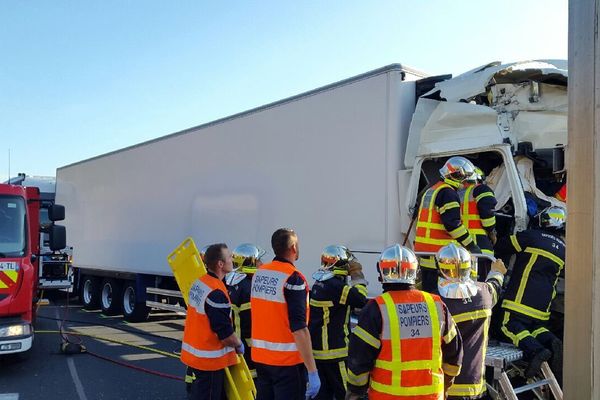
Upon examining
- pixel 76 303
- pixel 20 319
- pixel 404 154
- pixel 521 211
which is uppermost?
pixel 404 154

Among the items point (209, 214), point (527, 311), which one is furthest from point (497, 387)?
point (209, 214)

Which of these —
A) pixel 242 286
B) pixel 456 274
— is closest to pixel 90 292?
pixel 242 286

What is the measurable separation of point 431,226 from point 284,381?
79.3 inches

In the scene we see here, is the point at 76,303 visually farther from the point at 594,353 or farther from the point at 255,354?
the point at 594,353

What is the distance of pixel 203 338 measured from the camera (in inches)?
168

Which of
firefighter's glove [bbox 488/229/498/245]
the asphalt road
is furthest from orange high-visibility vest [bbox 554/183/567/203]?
the asphalt road

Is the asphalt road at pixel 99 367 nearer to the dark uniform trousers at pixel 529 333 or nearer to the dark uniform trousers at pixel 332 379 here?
the dark uniform trousers at pixel 332 379

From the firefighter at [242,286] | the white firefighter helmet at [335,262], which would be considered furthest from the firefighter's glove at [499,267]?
the firefighter at [242,286]

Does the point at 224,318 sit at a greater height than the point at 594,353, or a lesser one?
lesser

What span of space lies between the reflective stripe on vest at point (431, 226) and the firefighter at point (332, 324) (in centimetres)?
90

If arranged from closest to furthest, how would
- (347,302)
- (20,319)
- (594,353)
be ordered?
(594,353), (347,302), (20,319)

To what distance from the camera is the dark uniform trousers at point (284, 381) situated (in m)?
4.00

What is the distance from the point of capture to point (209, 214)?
9172 millimetres

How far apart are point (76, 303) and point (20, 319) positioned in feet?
29.0
